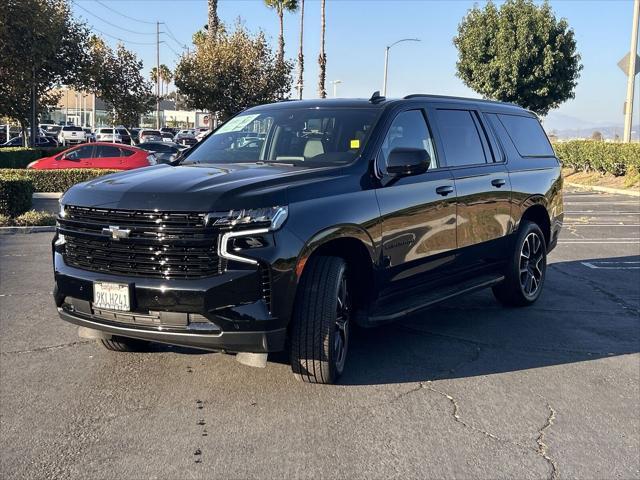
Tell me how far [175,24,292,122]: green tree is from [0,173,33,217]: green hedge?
16.8m

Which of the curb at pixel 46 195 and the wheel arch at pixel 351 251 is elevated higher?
the wheel arch at pixel 351 251

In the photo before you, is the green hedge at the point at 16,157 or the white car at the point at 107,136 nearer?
the green hedge at the point at 16,157

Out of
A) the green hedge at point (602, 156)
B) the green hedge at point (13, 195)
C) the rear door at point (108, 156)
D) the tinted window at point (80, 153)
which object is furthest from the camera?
the green hedge at point (602, 156)

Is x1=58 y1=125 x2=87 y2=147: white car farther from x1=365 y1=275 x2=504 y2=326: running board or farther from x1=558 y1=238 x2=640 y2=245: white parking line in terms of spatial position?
x1=365 y1=275 x2=504 y2=326: running board

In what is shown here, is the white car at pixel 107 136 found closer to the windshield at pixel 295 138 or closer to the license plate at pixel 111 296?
the windshield at pixel 295 138

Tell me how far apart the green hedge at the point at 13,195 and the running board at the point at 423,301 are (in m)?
9.53

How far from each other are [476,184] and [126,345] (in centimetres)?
330

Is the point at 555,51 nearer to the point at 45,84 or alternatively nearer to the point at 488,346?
the point at 45,84

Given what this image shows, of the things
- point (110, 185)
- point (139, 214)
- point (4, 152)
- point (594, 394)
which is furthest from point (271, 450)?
point (4, 152)

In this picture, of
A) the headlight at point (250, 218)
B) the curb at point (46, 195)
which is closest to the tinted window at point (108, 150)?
the curb at point (46, 195)

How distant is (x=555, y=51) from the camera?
97.0 ft

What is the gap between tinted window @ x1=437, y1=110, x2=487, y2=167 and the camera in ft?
18.9

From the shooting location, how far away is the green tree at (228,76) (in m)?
28.7

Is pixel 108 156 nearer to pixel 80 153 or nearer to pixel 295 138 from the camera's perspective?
pixel 80 153
